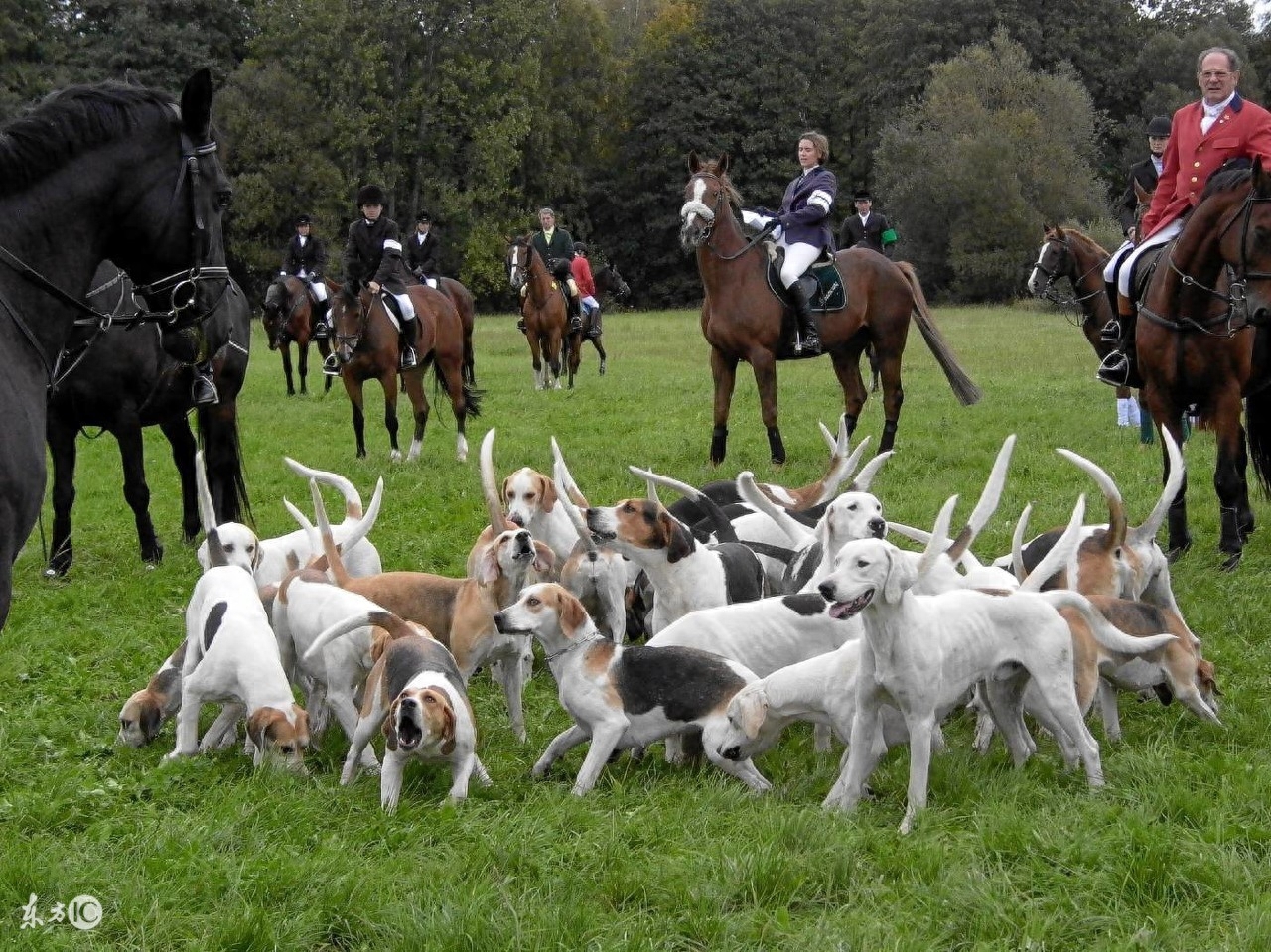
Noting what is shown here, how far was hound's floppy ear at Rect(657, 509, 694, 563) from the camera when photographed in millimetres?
5715

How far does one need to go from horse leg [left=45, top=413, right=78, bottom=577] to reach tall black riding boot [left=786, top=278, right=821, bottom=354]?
5.79 metres

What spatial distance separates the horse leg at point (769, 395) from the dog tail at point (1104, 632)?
21.5 feet

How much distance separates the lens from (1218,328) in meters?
7.77

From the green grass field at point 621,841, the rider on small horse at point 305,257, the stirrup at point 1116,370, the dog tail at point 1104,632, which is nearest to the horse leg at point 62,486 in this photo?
the green grass field at point 621,841

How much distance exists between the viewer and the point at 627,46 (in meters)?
55.3

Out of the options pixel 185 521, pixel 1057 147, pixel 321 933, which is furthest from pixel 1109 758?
pixel 1057 147

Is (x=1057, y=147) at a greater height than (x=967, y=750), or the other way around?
(x=1057, y=147)

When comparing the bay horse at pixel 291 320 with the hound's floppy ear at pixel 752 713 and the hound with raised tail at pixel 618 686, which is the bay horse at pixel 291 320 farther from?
the hound's floppy ear at pixel 752 713

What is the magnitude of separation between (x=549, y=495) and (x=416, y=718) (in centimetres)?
247

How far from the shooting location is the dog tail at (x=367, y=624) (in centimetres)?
495

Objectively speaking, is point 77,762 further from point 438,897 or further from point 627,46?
point 627,46

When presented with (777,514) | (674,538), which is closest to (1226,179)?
(777,514)

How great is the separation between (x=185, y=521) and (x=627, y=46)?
4900 cm

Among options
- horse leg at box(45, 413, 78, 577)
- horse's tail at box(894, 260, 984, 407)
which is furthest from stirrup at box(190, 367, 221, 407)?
horse's tail at box(894, 260, 984, 407)
